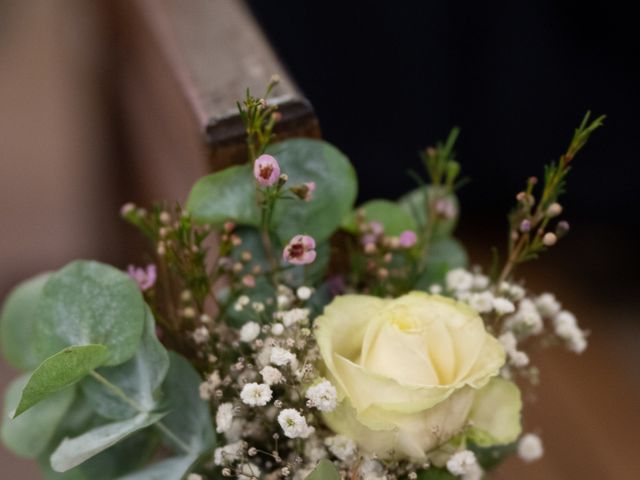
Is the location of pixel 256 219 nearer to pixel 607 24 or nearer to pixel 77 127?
pixel 607 24

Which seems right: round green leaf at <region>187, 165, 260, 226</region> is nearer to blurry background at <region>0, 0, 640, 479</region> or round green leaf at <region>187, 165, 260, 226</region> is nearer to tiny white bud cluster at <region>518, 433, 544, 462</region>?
tiny white bud cluster at <region>518, 433, 544, 462</region>

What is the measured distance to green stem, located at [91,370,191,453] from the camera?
0.52 metres

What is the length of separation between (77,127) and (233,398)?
168 centimetres

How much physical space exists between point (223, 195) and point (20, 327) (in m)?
0.20

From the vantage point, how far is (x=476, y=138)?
6.29 feet

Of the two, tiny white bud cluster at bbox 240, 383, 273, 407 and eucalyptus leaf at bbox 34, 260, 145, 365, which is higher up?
eucalyptus leaf at bbox 34, 260, 145, 365

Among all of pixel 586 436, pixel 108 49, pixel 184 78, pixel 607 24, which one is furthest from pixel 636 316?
pixel 184 78

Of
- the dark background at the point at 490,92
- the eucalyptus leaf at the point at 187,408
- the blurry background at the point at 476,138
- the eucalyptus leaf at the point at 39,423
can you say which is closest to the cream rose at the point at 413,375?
the eucalyptus leaf at the point at 187,408

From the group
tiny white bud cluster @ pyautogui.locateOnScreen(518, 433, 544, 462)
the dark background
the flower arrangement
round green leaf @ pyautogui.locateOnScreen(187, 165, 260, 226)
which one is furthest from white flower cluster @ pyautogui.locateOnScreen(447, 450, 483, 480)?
the dark background

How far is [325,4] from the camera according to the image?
5.83ft

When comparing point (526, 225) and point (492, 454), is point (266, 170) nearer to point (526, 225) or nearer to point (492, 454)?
point (526, 225)

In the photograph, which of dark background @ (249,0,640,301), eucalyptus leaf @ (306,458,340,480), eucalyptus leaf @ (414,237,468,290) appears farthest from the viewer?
dark background @ (249,0,640,301)

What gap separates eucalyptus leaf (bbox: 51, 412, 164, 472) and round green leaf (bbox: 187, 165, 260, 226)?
0.14 m

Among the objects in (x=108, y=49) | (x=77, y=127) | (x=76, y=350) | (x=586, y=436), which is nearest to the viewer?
(x=76, y=350)
